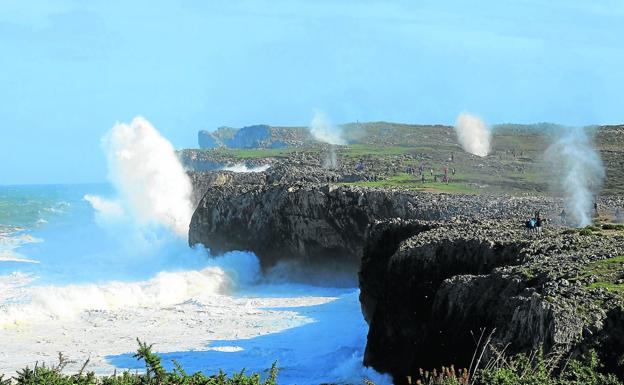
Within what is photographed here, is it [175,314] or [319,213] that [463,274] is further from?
[319,213]

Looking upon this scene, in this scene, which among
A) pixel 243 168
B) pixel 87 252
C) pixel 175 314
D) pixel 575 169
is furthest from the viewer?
pixel 243 168

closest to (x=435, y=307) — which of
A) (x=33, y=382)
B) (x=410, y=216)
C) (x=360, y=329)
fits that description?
(x=33, y=382)

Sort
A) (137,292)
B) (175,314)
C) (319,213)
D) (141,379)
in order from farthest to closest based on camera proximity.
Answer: (319,213) → (137,292) → (175,314) → (141,379)

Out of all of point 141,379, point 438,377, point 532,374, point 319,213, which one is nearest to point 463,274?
point 532,374

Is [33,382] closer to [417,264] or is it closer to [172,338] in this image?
[417,264]

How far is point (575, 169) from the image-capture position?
51.3 meters

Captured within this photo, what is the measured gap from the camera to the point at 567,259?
22938mm

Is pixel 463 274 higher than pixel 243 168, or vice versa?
pixel 243 168

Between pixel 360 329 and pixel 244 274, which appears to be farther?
pixel 244 274

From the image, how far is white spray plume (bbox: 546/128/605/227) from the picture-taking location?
150 feet

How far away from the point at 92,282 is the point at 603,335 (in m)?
40.1

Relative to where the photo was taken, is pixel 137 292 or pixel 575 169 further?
pixel 575 169

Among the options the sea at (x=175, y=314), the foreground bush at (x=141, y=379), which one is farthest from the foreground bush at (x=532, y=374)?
the sea at (x=175, y=314)

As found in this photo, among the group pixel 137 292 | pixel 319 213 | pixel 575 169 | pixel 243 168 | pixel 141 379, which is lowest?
pixel 137 292
